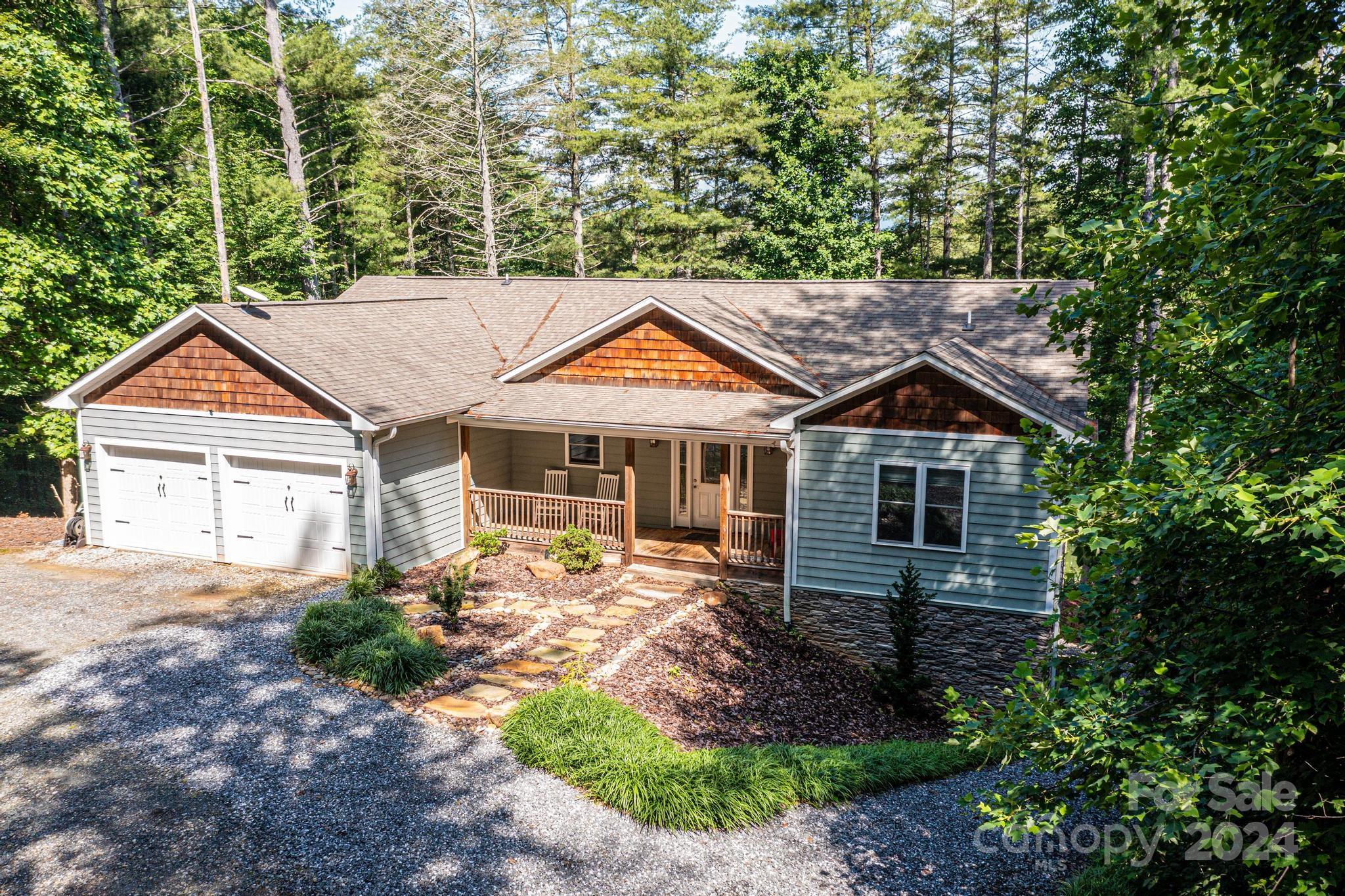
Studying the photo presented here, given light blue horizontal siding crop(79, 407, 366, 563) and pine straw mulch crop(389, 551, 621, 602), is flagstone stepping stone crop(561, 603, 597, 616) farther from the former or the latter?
light blue horizontal siding crop(79, 407, 366, 563)

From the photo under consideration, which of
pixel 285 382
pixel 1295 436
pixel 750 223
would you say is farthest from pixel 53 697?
pixel 750 223

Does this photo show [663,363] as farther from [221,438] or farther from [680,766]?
[680,766]

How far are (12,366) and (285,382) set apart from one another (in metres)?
8.48

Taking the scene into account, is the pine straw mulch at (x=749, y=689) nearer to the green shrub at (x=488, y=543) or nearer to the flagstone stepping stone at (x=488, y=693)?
the flagstone stepping stone at (x=488, y=693)

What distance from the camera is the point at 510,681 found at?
9.70 m

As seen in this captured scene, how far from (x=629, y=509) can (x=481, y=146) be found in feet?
51.9

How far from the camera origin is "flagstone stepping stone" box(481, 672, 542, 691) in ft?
31.2

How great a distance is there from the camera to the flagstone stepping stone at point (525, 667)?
9.97 metres

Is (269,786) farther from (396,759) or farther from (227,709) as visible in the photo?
(227,709)

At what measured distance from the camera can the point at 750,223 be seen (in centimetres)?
3172

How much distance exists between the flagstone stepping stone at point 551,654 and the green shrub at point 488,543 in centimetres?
445

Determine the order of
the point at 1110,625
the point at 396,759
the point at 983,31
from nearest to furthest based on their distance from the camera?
the point at 1110,625 → the point at 396,759 → the point at 983,31

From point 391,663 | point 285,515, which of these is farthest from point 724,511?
point 285,515

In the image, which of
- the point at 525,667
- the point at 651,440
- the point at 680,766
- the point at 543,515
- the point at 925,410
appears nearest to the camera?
the point at 680,766
